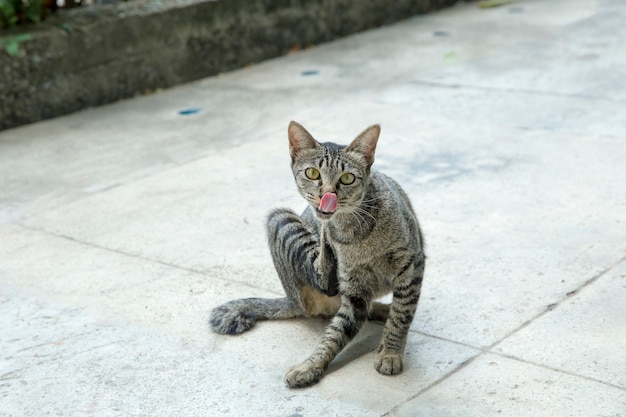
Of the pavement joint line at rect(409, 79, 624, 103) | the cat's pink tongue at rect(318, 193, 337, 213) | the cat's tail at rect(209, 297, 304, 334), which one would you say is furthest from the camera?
the pavement joint line at rect(409, 79, 624, 103)

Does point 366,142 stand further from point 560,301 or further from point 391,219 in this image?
point 560,301

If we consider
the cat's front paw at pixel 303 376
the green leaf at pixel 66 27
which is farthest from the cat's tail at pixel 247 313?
the green leaf at pixel 66 27

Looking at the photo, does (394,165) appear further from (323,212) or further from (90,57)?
(90,57)

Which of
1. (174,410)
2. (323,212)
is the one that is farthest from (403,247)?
(174,410)

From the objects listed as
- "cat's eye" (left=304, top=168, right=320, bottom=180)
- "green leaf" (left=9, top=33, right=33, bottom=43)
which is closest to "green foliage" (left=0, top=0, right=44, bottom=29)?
"green leaf" (left=9, top=33, right=33, bottom=43)

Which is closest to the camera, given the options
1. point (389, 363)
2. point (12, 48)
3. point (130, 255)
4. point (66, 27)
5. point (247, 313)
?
point (389, 363)

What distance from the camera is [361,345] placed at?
12.9 feet

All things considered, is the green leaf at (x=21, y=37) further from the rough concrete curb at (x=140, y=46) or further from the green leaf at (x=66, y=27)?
the green leaf at (x=66, y=27)

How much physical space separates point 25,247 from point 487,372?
111 inches

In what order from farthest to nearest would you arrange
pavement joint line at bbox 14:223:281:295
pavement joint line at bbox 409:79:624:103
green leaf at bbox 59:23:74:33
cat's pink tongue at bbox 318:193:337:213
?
green leaf at bbox 59:23:74:33 → pavement joint line at bbox 409:79:624:103 → pavement joint line at bbox 14:223:281:295 → cat's pink tongue at bbox 318:193:337:213

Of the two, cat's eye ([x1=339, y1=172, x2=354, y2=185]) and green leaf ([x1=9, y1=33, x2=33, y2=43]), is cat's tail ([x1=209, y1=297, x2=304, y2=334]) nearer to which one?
cat's eye ([x1=339, y1=172, x2=354, y2=185])

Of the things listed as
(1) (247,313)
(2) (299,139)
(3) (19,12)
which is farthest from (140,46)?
(2) (299,139)

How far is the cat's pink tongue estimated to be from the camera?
3.53 metres

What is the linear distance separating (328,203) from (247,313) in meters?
0.85
